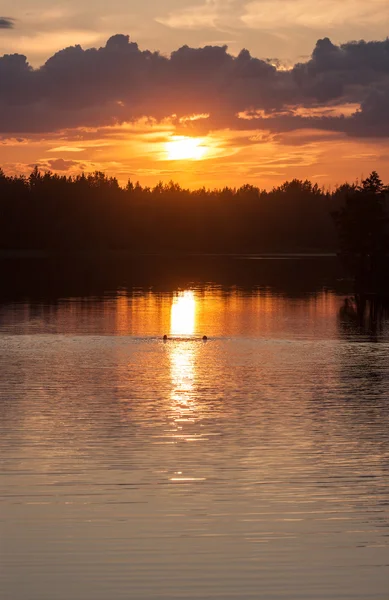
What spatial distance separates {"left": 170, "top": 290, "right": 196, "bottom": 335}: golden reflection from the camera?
54.5 meters

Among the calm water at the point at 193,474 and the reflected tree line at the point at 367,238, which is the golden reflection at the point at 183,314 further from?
the reflected tree line at the point at 367,238

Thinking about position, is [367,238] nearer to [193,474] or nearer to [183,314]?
[183,314]

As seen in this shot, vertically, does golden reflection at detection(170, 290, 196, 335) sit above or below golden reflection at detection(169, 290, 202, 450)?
above

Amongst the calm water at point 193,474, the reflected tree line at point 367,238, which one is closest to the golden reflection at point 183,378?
the calm water at point 193,474

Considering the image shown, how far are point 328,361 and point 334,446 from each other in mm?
17925

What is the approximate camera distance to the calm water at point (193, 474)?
47.8ft

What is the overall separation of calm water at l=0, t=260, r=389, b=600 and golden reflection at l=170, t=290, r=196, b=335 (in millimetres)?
9907

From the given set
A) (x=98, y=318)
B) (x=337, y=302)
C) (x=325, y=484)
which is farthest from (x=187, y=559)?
(x=337, y=302)

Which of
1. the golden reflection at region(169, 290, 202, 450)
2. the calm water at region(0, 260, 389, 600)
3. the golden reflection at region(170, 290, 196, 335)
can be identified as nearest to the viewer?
the calm water at region(0, 260, 389, 600)

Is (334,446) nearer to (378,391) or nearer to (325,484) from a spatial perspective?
(325,484)

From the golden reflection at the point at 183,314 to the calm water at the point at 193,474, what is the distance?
9907 millimetres

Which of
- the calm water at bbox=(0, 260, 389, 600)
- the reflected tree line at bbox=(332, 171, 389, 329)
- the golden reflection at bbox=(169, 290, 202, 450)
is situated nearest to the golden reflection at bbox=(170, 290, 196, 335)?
the golden reflection at bbox=(169, 290, 202, 450)

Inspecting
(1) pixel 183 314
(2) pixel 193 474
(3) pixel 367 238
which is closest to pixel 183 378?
(2) pixel 193 474

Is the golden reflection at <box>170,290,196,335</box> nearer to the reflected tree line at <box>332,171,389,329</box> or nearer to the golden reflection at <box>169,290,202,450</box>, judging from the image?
the golden reflection at <box>169,290,202,450</box>
